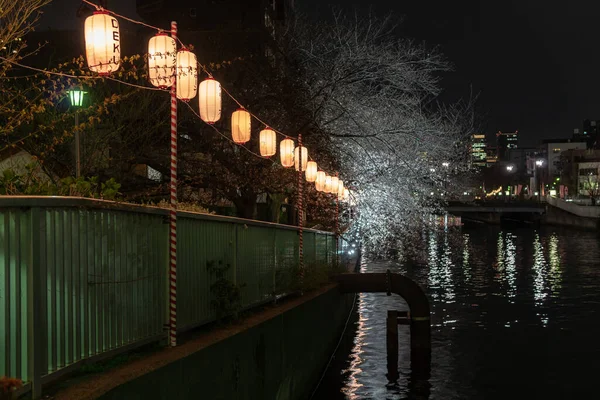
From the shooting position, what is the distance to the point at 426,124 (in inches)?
1136

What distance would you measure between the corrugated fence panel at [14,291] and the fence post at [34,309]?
3 cm

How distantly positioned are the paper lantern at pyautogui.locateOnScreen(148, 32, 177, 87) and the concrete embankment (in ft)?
14.2

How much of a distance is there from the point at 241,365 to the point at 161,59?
5655mm

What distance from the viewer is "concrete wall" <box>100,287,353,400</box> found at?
588 cm

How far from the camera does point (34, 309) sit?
453 cm

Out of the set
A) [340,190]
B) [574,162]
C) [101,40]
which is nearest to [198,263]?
[101,40]

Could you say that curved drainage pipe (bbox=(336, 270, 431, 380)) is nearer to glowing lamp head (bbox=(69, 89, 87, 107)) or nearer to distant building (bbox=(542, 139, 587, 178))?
glowing lamp head (bbox=(69, 89, 87, 107))

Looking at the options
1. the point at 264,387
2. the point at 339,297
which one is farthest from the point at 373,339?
the point at 264,387

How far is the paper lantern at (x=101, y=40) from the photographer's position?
398 inches

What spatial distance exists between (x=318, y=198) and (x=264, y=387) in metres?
19.2

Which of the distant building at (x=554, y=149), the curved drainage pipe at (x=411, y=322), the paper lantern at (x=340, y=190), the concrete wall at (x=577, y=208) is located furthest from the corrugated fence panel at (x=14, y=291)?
the distant building at (x=554, y=149)

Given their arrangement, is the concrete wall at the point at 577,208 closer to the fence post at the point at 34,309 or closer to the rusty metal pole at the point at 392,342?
the rusty metal pole at the point at 392,342

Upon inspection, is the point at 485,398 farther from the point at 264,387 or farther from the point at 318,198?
the point at 318,198

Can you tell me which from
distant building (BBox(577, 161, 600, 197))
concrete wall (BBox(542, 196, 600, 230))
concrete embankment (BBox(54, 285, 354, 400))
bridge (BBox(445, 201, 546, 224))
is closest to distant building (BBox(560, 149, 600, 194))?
distant building (BBox(577, 161, 600, 197))
